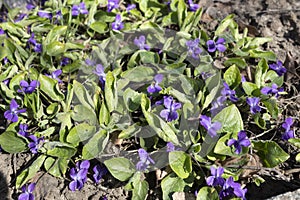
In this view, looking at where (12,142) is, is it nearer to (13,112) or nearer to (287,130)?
(13,112)

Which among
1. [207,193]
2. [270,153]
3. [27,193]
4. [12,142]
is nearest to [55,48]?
[12,142]

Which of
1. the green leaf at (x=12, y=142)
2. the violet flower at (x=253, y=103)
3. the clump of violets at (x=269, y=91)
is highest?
the clump of violets at (x=269, y=91)

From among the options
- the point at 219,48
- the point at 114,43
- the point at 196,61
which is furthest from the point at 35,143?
the point at 219,48

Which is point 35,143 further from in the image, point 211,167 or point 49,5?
point 49,5

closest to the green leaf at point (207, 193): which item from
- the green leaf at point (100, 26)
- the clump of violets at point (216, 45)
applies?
the clump of violets at point (216, 45)

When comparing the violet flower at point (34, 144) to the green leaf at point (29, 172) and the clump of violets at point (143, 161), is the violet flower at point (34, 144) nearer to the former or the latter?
the green leaf at point (29, 172)
